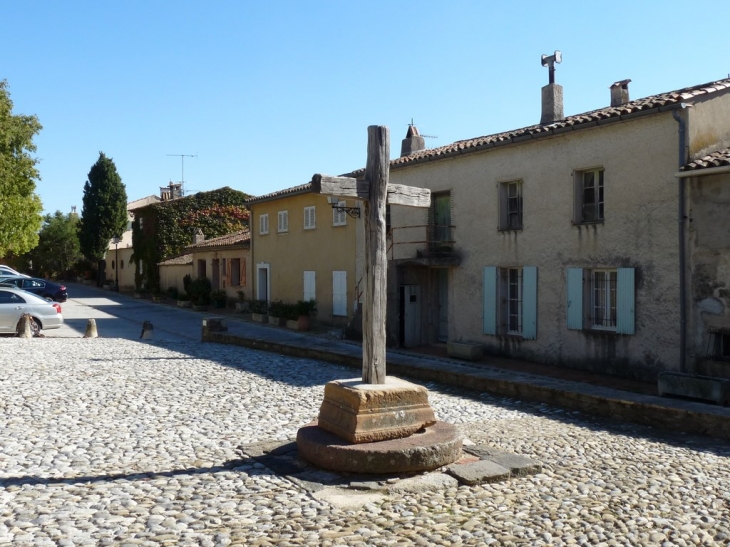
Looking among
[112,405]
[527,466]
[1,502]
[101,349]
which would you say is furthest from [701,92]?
[101,349]

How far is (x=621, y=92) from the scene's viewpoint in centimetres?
1584

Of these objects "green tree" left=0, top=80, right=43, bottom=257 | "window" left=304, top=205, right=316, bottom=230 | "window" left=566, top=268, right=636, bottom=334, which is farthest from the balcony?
"green tree" left=0, top=80, right=43, bottom=257

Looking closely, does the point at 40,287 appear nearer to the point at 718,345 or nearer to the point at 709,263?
the point at 709,263

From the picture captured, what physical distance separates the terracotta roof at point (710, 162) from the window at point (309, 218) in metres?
13.9

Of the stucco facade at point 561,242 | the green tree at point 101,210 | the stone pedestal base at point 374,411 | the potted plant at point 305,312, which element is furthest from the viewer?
the green tree at point 101,210

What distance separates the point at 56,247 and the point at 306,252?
4041 centimetres

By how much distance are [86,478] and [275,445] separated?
6.29 feet

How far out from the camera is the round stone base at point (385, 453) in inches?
234

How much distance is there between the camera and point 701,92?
11992 millimetres

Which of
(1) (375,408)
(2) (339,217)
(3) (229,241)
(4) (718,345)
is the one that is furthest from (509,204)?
(3) (229,241)

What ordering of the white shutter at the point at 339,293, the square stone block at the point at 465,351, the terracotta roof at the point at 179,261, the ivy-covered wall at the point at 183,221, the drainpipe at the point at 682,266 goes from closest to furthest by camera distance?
the drainpipe at the point at 682,266, the square stone block at the point at 465,351, the white shutter at the point at 339,293, the terracotta roof at the point at 179,261, the ivy-covered wall at the point at 183,221

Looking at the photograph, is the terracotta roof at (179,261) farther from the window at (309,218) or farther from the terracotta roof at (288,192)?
the window at (309,218)

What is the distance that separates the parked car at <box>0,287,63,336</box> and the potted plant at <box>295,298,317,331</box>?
7.38 metres

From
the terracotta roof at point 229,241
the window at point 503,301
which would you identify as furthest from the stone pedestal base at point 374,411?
the terracotta roof at point 229,241
